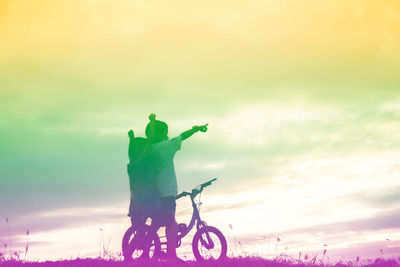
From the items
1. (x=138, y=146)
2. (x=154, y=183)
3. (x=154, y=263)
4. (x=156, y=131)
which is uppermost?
(x=156, y=131)

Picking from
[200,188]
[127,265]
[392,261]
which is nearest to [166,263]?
[127,265]

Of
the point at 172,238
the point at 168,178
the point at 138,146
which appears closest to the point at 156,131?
the point at 138,146

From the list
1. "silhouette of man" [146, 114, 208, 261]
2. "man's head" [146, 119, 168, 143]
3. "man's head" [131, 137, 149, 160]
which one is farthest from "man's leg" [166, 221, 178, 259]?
"man's head" [146, 119, 168, 143]

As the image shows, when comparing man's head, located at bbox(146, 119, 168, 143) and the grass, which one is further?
man's head, located at bbox(146, 119, 168, 143)

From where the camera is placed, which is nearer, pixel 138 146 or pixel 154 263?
pixel 154 263

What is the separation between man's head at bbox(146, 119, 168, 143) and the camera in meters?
13.9

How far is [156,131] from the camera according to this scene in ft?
45.6

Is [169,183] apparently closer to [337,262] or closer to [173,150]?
[173,150]

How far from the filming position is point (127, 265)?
1255cm

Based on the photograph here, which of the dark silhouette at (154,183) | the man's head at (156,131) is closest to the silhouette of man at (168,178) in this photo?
the dark silhouette at (154,183)

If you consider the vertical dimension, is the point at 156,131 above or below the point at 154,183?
above

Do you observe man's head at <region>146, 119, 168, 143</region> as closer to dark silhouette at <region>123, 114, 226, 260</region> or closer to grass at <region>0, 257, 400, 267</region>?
dark silhouette at <region>123, 114, 226, 260</region>

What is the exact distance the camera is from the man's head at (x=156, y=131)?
13922 millimetres

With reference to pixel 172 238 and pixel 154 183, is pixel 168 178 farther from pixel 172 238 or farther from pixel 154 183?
pixel 172 238
